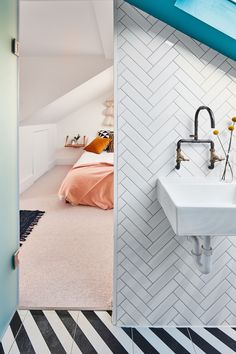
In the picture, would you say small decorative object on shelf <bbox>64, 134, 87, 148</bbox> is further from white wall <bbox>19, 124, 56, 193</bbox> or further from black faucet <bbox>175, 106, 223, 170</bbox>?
black faucet <bbox>175, 106, 223, 170</bbox>

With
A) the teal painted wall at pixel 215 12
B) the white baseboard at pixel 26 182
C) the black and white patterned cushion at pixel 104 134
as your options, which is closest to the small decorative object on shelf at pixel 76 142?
the black and white patterned cushion at pixel 104 134

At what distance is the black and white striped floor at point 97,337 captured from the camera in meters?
1.64

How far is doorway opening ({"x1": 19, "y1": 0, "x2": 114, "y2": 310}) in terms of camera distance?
231 centimetres

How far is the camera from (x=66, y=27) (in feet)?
10.2

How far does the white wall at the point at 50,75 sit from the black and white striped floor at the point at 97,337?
123 inches

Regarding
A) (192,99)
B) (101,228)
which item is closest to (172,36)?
(192,99)

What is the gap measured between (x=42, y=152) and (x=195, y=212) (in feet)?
17.3

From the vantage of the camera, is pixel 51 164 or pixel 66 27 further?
pixel 51 164

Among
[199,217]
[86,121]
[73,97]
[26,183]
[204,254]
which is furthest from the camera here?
[86,121]

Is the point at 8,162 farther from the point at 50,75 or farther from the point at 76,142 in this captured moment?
the point at 76,142

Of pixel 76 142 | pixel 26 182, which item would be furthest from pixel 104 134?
pixel 26 182

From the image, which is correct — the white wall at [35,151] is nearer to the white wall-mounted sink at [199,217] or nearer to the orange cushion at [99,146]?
the orange cushion at [99,146]

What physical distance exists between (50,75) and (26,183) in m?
1.80

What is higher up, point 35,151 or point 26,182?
point 35,151
